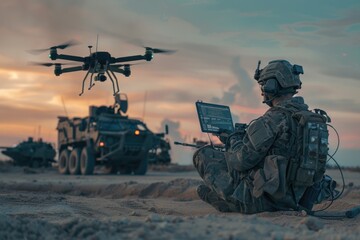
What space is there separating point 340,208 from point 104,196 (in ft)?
18.0

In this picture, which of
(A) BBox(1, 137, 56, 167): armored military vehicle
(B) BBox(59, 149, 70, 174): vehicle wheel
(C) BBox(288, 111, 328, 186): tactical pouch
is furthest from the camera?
(A) BBox(1, 137, 56, 167): armored military vehicle

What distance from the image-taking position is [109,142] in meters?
22.9

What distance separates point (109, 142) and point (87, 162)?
1.05 m

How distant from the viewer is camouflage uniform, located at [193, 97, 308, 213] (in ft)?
20.1

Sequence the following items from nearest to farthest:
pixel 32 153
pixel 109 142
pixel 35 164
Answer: pixel 109 142
pixel 32 153
pixel 35 164

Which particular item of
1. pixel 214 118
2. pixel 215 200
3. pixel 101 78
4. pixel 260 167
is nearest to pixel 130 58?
pixel 101 78

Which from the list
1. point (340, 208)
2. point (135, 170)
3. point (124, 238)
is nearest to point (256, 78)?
point (340, 208)

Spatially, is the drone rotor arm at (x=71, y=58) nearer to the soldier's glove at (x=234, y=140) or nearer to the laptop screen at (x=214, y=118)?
the laptop screen at (x=214, y=118)

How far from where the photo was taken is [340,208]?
813 centimetres

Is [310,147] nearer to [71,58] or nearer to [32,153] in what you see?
[71,58]

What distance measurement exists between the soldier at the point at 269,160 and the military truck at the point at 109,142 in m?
16.0

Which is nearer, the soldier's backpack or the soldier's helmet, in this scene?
the soldier's backpack

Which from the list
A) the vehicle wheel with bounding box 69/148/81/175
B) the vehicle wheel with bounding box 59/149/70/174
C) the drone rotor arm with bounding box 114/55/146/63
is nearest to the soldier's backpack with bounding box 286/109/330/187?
the drone rotor arm with bounding box 114/55/146/63

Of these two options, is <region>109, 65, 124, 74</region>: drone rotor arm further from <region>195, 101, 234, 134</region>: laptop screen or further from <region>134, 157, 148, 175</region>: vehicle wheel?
<region>134, 157, 148, 175</region>: vehicle wheel
